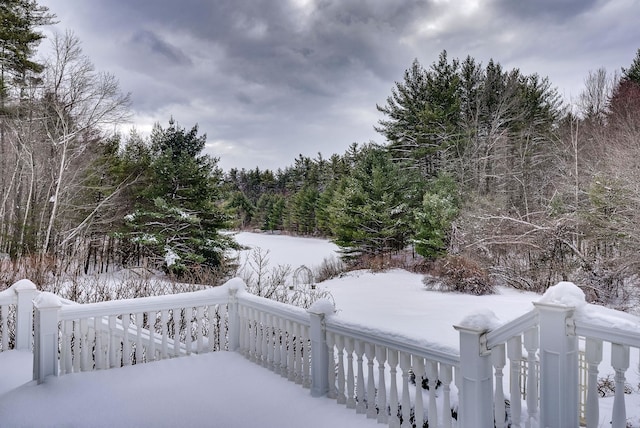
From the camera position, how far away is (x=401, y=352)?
2496 millimetres

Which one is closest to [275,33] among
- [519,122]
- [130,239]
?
[130,239]

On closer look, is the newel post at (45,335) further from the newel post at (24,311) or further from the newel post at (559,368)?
the newel post at (559,368)

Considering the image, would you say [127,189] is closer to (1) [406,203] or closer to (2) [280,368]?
(1) [406,203]

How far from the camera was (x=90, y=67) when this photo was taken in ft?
39.1

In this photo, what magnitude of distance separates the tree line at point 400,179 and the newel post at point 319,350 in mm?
6647

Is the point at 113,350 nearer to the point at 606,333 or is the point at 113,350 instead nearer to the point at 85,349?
the point at 85,349

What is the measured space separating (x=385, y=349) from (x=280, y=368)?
1327 mm

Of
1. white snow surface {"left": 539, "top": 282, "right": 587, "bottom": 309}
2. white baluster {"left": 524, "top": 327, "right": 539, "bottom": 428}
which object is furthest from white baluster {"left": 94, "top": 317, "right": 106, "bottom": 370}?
white snow surface {"left": 539, "top": 282, "right": 587, "bottom": 309}

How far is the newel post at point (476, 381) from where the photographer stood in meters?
2.04

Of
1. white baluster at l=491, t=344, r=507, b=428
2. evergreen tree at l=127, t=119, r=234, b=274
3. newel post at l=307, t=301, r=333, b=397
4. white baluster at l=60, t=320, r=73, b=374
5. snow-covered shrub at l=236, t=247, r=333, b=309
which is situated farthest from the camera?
evergreen tree at l=127, t=119, r=234, b=274

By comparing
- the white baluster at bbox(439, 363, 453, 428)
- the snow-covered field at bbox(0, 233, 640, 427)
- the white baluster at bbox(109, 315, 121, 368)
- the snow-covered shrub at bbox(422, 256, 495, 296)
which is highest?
the white baluster at bbox(439, 363, 453, 428)

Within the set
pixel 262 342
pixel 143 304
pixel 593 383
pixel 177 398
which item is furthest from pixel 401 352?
pixel 143 304

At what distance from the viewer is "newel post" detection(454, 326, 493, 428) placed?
6.71ft

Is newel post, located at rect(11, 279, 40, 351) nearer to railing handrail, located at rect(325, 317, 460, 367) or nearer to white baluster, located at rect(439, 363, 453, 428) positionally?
railing handrail, located at rect(325, 317, 460, 367)
